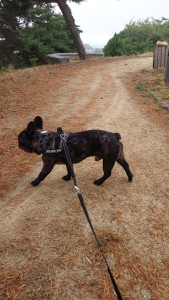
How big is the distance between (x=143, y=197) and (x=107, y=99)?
7219 mm

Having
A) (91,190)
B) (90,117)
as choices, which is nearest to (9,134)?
(90,117)

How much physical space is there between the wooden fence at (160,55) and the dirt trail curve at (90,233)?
11.5 meters

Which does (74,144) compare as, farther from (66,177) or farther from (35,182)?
(35,182)

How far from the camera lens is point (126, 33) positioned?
30.2 m

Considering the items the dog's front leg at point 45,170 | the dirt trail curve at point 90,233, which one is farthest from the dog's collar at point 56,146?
the dirt trail curve at point 90,233

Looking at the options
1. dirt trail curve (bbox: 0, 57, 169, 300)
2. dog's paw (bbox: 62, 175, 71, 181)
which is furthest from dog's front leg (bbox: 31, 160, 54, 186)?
dog's paw (bbox: 62, 175, 71, 181)

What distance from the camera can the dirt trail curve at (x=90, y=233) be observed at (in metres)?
2.89

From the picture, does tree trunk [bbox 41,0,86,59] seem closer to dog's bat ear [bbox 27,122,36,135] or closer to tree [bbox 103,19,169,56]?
tree [bbox 103,19,169,56]

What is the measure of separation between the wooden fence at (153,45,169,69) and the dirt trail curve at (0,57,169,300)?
37.8 feet

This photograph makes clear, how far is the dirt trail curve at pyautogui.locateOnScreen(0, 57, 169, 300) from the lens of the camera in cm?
Result: 289

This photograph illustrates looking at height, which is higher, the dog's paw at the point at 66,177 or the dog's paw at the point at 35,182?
the dog's paw at the point at 35,182

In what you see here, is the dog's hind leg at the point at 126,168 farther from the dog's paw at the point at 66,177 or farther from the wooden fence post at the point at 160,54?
the wooden fence post at the point at 160,54

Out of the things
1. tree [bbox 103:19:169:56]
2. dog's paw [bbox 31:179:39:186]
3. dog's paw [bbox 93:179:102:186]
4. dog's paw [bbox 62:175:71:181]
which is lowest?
dog's paw [bbox 93:179:102:186]

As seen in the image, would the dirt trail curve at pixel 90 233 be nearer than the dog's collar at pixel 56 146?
Yes
